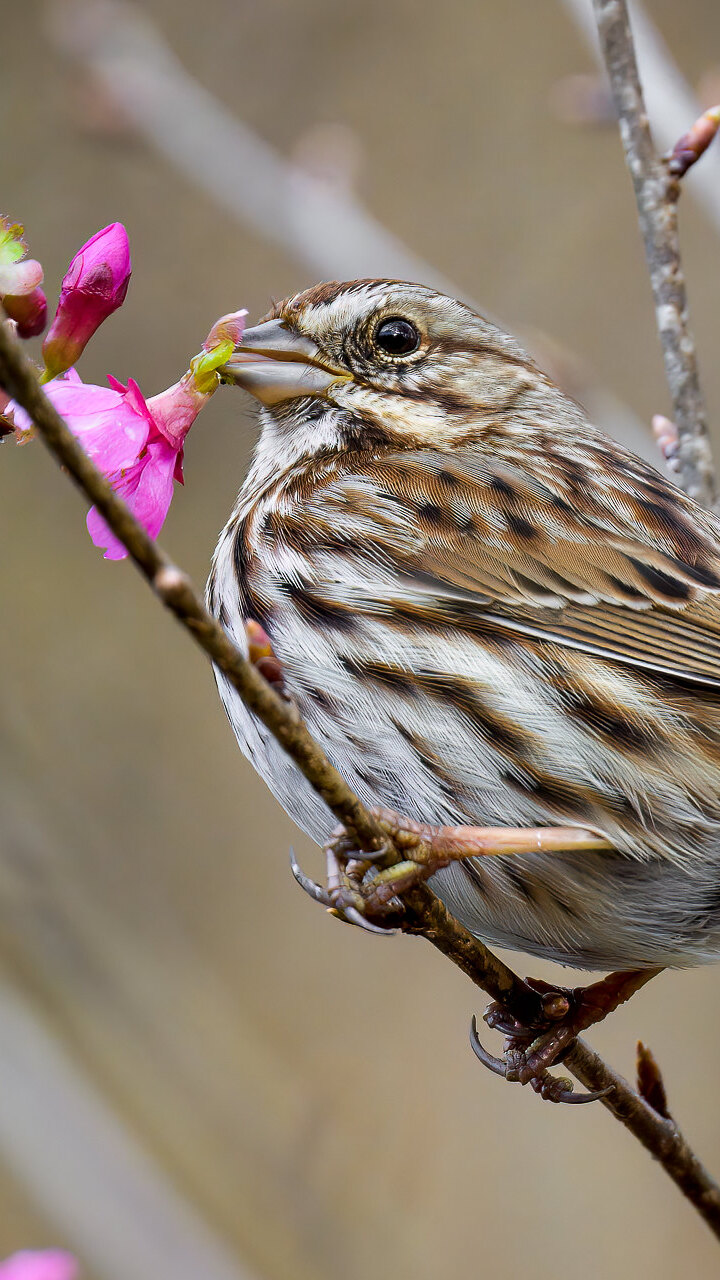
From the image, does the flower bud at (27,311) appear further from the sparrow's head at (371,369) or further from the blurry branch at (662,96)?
the blurry branch at (662,96)

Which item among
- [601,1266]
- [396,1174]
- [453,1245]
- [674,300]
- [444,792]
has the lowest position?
[601,1266]

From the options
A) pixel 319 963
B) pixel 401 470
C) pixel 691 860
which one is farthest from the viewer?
pixel 319 963

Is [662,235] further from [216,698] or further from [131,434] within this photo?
[216,698]

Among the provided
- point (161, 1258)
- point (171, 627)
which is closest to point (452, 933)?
point (161, 1258)

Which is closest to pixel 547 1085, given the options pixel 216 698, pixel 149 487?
pixel 149 487

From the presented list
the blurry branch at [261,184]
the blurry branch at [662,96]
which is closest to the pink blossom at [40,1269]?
the blurry branch at [261,184]

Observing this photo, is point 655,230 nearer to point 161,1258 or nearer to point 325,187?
point 325,187

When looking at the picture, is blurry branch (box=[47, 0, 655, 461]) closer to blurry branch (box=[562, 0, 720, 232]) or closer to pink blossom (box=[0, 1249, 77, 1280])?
blurry branch (box=[562, 0, 720, 232])
